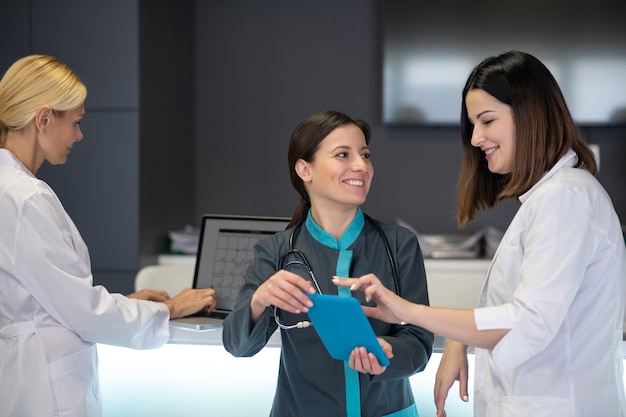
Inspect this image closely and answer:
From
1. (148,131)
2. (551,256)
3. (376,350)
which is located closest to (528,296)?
(551,256)

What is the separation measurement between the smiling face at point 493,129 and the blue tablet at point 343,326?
0.46 meters

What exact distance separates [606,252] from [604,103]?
8.53ft

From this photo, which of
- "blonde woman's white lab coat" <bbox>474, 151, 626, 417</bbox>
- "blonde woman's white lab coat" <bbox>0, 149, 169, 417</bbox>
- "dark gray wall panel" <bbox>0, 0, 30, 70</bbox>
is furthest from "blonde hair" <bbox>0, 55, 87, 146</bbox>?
"dark gray wall panel" <bbox>0, 0, 30, 70</bbox>

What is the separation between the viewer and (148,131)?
374 centimetres

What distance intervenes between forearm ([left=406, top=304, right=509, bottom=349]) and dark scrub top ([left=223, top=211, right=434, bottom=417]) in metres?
0.15

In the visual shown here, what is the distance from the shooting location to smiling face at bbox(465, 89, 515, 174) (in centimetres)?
162

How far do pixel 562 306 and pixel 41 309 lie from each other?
114 centimetres

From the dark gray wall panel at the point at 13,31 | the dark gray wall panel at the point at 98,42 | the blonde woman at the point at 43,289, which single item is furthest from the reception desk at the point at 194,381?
the dark gray wall panel at the point at 13,31

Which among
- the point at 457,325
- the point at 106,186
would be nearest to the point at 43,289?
the point at 457,325

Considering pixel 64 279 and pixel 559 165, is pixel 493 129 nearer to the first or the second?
pixel 559 165

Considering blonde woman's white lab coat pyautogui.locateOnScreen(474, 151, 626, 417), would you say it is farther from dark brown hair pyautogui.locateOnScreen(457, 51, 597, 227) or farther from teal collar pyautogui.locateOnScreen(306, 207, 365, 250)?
teal collar pyautogui.locateOnScreen(306, 207, 365, 250)

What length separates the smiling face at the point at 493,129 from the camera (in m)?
1.62

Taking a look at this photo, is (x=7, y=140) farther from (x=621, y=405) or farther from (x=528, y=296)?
(x=621, y=405)

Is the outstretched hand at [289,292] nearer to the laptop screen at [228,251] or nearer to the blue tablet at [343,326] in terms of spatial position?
the blue tablet at [343,326]
